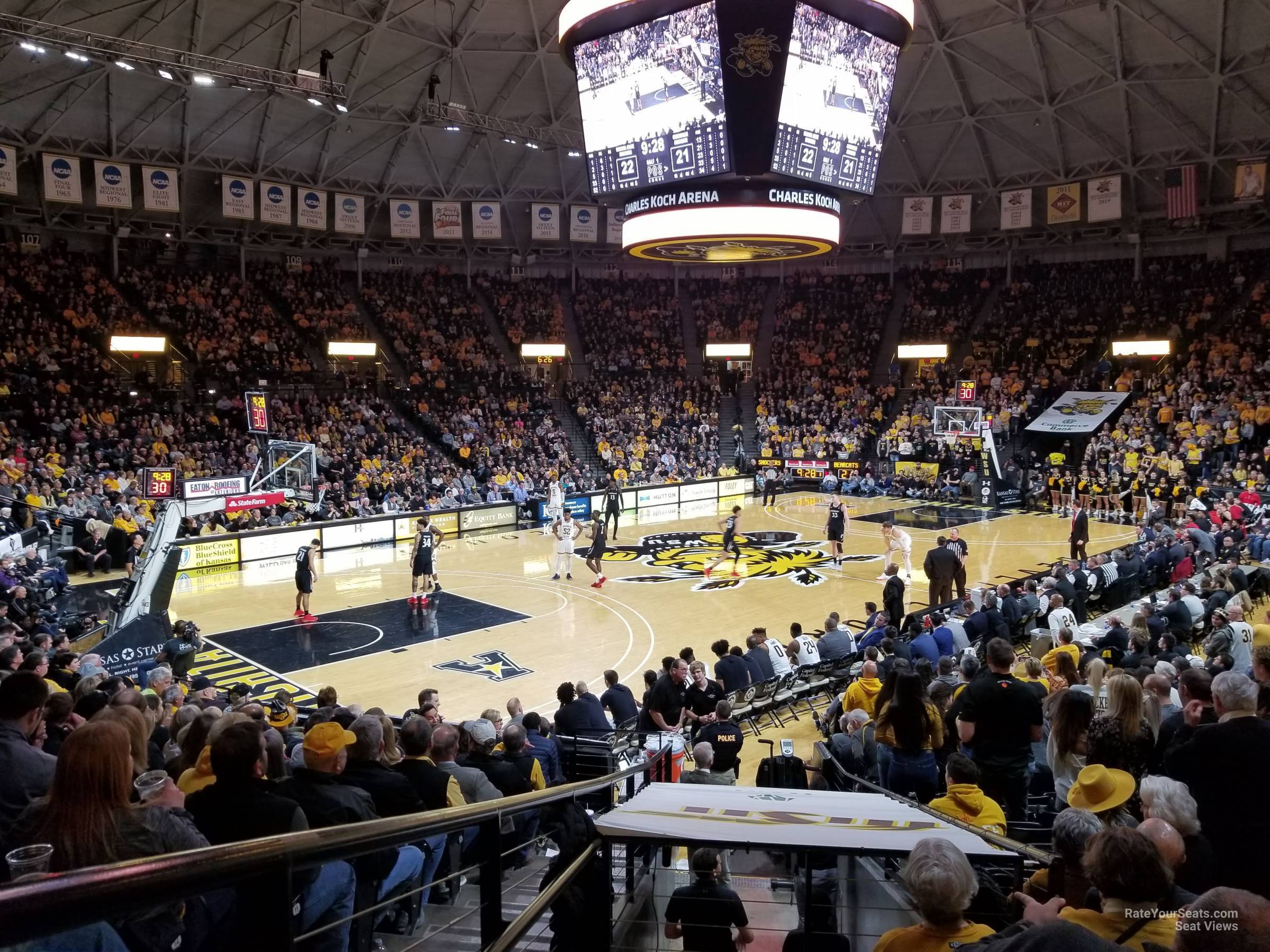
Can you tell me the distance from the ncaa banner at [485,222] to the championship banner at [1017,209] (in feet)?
65.7

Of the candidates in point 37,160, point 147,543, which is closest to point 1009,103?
point 147,543

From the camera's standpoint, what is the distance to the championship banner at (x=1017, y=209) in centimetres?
3556

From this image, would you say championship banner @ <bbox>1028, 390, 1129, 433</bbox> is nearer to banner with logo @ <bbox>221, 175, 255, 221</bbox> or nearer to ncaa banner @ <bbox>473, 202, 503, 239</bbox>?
ncaa banner @ <bbox>473, 202, 503, 239</bbox>

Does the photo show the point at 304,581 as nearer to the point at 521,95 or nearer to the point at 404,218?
the point at 521,95

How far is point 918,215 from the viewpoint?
1490 inches

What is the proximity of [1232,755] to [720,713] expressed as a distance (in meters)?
5.01

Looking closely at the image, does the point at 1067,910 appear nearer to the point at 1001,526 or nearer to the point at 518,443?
the point at 1001,526

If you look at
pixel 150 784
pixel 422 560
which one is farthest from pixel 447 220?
pixel 150 784

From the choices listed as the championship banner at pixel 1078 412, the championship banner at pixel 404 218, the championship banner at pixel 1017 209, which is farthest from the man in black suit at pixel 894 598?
the championship banner at pixel 404 218

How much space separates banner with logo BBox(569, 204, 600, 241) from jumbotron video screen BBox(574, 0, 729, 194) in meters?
22.2

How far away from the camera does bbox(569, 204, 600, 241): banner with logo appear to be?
38500 millimetres

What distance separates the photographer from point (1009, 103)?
108 ft

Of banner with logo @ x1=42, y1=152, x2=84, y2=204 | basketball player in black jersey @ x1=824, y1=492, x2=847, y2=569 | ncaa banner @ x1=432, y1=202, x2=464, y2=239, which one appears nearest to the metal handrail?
basketball player in black jersey @ x1=824, y1=492, x2=847, y2=569

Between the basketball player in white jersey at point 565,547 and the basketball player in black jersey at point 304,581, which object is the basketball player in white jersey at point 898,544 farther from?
the basketball player in black jersey at point 304,581
